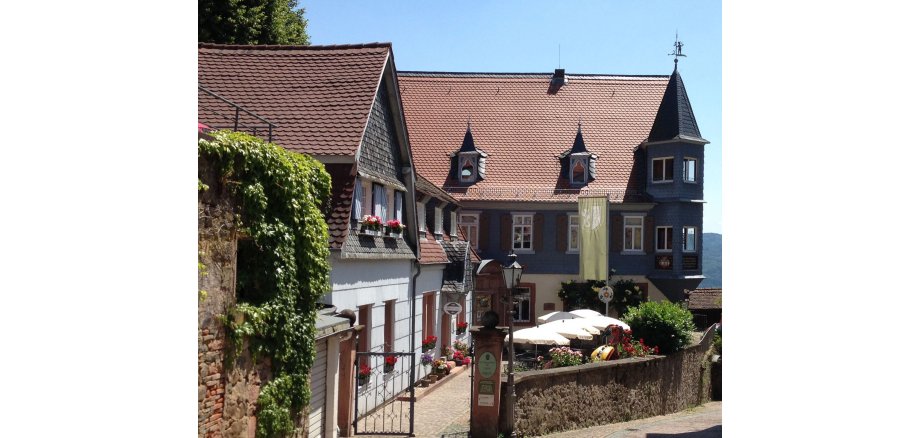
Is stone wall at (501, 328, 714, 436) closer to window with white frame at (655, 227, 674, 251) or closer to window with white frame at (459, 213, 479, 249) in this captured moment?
window with white frame at (655, 227, 674, 251)

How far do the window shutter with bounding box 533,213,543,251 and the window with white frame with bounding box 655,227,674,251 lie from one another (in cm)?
360

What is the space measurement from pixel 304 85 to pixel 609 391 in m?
6.67

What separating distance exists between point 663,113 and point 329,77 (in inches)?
712

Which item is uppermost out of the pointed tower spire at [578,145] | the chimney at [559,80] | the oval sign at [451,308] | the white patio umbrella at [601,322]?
the chimney at [559,80]

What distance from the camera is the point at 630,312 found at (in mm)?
18953

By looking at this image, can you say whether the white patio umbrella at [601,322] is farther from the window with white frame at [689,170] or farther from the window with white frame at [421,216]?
the window with white frame at [689,170]

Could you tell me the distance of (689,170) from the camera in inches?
1207

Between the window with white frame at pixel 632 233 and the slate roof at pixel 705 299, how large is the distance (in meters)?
5.36

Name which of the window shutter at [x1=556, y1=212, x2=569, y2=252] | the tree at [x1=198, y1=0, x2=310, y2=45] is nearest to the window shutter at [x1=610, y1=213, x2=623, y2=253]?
the window shutter at [x1=556, y1=212, x2=569, y2=252]

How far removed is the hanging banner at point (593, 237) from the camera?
29062mm

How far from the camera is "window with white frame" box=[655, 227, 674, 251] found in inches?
1190

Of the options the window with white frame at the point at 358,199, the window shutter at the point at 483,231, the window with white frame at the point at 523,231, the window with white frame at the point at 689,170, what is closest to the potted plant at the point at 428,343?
the window with white frame at the point at 358,199
